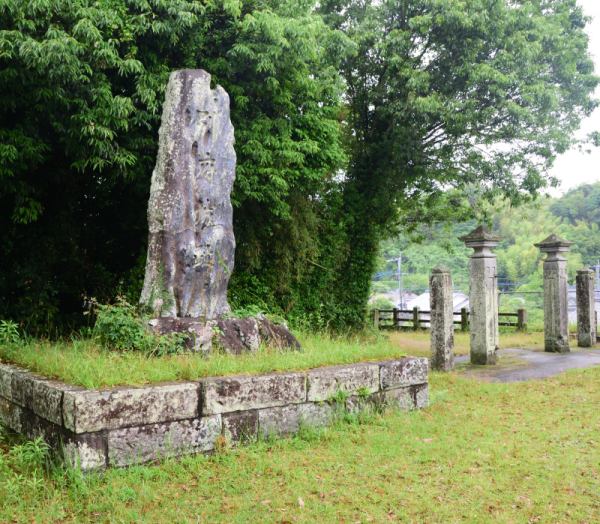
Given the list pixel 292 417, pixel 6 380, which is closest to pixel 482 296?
pixel 292 417

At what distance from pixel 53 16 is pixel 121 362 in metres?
5.38

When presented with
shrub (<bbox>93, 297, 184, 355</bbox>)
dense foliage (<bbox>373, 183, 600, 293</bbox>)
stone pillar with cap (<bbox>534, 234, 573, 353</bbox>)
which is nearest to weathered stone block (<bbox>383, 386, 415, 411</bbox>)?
shrub (<bbox>93, 297, 184, 355</bbox>)

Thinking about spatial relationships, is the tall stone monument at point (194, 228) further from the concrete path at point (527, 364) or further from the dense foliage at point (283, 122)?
the concrete path at point (527, 364)

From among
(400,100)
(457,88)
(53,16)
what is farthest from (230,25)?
(457,88)

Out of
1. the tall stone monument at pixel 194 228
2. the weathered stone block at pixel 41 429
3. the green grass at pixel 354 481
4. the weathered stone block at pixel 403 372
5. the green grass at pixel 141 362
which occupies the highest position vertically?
the tall stone monument at pixel 194 228

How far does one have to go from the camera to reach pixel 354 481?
15.6 ft

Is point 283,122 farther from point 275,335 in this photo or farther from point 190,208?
point 275,335

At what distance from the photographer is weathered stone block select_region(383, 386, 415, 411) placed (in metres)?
6.97

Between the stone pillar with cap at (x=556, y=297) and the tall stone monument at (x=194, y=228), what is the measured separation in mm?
8495

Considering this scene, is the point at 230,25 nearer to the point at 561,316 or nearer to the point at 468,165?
the point at 468,165

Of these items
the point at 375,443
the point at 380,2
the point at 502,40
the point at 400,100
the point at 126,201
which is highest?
the point at 380,2

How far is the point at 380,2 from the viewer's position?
14.5 meters

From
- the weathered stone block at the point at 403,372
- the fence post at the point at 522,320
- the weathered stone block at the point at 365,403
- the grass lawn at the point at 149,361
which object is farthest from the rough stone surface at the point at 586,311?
the weathered stone block at the point at 365,403

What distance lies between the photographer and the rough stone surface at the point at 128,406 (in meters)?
4.61
